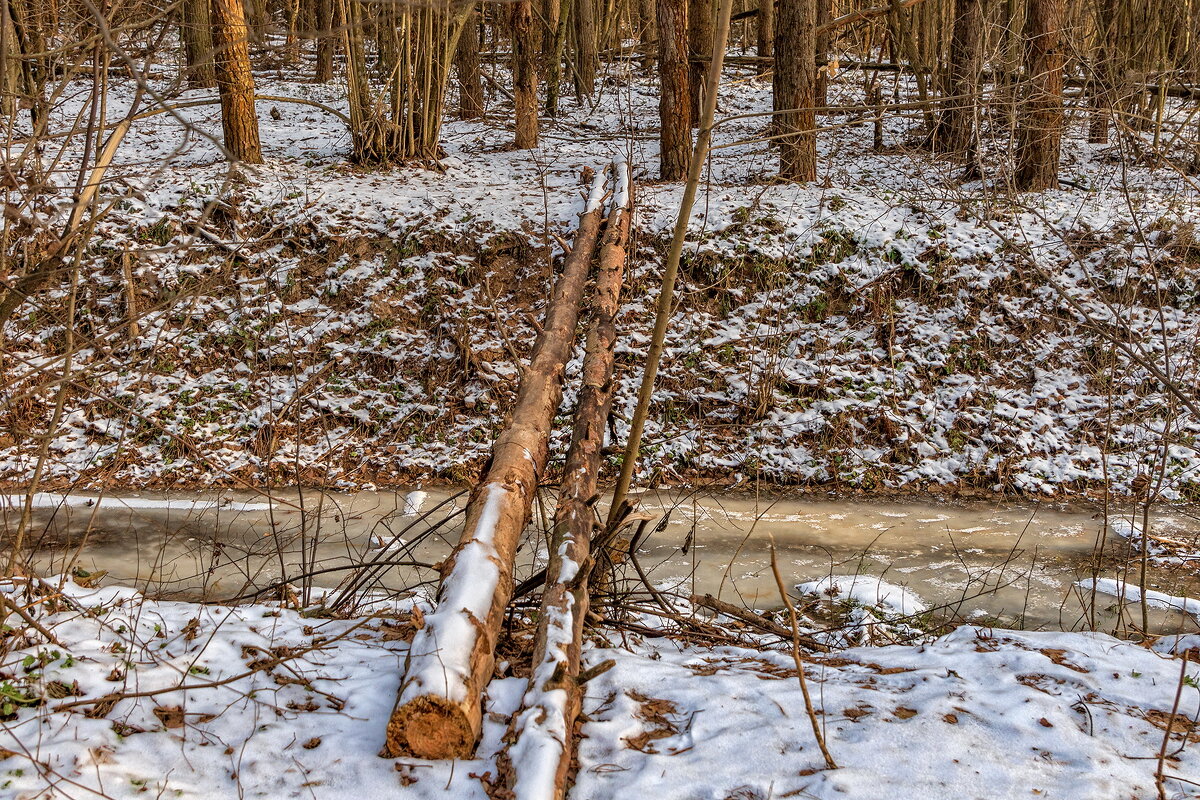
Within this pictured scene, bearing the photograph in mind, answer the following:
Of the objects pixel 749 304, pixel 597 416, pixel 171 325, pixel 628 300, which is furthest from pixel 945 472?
pixel 171 325

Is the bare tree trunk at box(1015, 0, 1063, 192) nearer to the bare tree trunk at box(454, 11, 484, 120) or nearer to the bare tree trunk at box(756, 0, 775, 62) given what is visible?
the bare tree trunk at box(756, 0, 775, 62)

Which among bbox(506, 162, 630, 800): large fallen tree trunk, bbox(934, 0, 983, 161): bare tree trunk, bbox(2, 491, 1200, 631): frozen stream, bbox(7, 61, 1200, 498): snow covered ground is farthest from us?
bbox(934, 0, 983, 161): bare tree trunk

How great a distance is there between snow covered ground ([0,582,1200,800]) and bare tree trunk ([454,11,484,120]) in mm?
10644

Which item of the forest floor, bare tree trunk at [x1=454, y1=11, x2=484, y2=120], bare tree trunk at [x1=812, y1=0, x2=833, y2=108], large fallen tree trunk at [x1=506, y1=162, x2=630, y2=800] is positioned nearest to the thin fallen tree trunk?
large fallen tree trunk at [x1=506, y1=162, x2=630, y2=800]

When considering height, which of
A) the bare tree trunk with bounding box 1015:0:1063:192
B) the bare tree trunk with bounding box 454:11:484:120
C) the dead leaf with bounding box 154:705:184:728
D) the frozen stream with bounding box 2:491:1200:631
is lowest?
the frozen stream with bounding box 2:491:1200:631

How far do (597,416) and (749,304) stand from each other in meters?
4.24

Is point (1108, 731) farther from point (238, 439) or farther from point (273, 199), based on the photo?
point (273, 199)

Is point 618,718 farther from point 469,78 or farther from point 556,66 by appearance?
point 556,66

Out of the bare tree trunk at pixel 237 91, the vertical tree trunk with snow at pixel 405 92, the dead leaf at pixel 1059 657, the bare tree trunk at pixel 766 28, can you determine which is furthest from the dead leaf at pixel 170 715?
the bare tree trunk at pixel 766 28

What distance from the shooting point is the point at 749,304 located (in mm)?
8234

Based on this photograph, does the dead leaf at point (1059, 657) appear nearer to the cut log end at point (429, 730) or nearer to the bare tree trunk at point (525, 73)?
the cut log end at point (429, 730)

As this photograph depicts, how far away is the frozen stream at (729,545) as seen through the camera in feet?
16.9

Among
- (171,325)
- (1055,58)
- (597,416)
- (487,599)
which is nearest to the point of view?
(487,599)

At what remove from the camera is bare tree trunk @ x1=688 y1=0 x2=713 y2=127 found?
909cm
